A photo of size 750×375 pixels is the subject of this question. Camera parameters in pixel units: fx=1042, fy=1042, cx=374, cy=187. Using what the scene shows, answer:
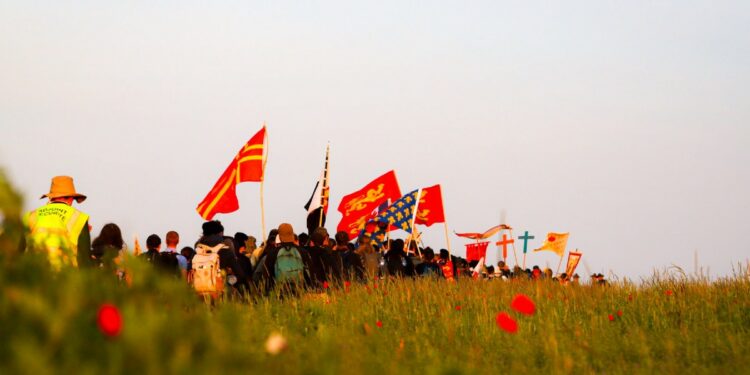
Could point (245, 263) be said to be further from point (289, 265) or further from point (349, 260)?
point (289, 265)

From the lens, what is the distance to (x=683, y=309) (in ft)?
41.7

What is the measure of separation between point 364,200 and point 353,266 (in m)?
9.66

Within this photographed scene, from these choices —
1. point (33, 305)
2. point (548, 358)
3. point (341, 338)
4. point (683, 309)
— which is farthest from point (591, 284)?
point (33, 305)

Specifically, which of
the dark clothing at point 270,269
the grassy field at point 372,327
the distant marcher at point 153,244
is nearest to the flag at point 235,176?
the dark clothing at point 270,269

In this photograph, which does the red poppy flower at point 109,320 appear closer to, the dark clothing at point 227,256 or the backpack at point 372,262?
the dark clothing at point 227,256

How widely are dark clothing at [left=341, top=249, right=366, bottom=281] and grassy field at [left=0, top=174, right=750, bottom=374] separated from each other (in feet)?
6.07

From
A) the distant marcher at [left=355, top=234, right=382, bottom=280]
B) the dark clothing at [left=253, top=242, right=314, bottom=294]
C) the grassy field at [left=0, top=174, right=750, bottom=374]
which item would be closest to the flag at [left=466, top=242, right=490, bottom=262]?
the distant marcher at [left=355, top=234, right=382, bottom=280]

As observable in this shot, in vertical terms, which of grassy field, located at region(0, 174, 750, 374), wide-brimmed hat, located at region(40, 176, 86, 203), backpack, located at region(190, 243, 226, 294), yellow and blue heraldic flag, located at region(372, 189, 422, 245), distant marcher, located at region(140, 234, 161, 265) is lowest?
grassy field, located at region(0, 174, 750, 374)

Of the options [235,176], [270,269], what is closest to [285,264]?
[270,269]

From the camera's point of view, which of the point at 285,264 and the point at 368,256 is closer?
the point at 285,264

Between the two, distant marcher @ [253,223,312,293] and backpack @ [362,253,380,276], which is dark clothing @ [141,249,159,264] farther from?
backpack @ [362,253,380,276]

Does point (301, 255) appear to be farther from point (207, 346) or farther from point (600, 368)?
point (207, 346)

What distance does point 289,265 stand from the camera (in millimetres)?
15070

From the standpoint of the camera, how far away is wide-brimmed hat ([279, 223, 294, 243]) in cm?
1496
